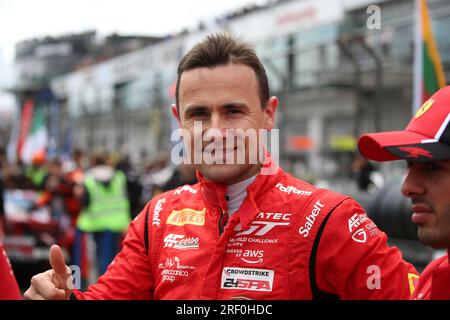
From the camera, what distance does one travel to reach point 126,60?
822cm

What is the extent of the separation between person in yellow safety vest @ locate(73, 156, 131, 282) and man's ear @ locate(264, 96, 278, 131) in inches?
248

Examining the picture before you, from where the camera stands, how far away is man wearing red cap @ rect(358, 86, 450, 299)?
1609 millimetres

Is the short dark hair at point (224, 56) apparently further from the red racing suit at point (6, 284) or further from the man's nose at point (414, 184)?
the red racing suit at point (6, 284)

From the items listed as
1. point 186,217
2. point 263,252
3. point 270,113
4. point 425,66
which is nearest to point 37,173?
point 425,66

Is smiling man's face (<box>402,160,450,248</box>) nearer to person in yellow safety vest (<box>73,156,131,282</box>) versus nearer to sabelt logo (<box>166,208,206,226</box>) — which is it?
sabelt logo (<box>166,208,206,226</box>)

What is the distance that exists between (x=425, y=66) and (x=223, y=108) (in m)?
4.46

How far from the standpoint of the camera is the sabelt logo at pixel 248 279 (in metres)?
1.95

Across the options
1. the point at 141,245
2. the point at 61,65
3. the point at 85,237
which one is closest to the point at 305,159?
the point at 61,65

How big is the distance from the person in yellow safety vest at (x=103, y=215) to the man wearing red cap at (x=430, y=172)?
6.77m

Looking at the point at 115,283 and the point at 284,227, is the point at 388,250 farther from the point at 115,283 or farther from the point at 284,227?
the point at 115,283

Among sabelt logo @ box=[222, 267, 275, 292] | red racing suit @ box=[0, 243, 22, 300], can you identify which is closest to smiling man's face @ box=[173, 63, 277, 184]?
sabelt logo @ box=[222, 267, 275, 292]
